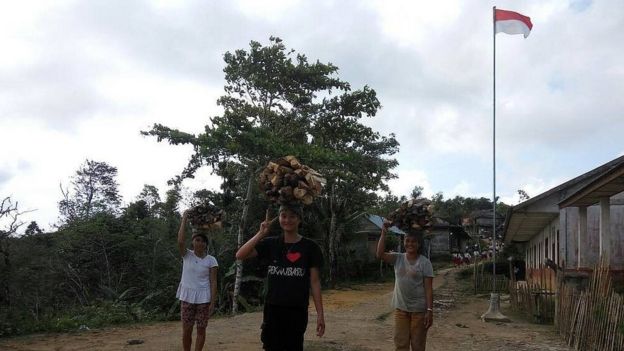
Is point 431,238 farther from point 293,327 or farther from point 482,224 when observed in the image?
point 293,327

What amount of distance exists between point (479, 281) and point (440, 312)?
7.47 m

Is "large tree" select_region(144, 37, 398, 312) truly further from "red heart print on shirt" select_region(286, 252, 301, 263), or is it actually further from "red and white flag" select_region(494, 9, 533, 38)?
"red heart print on shirt" select_region(286, 252, 301, 263)

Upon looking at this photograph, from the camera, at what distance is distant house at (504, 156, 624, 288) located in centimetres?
1073

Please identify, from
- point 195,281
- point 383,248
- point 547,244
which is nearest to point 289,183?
point 383,248

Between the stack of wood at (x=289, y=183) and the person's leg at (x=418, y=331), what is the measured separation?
1.85 metres

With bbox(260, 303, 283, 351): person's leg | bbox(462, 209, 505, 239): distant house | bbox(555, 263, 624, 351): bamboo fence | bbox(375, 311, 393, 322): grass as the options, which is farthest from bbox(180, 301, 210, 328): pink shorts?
bbox(462, 209, 505, 239): distant house

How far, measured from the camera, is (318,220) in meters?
27.6

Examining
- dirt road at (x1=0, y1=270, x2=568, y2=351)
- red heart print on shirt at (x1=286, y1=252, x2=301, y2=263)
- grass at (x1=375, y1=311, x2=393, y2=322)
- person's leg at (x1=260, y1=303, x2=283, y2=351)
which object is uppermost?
red heart print on shirt at (x1=286, y1=252, x2=301, y2=263)

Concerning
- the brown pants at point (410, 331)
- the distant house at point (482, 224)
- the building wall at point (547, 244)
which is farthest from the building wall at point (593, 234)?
the distant house at point (482, 224)

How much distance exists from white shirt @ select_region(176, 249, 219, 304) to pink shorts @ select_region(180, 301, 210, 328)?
0.06 meters

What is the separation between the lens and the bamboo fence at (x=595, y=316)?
6719 millimetres

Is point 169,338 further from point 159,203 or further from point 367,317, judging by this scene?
point 159,203

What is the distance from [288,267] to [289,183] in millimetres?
641

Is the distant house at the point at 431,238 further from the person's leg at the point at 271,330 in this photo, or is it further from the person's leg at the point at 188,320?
the person's leg at the point at 271,330
